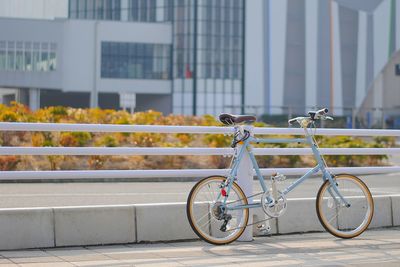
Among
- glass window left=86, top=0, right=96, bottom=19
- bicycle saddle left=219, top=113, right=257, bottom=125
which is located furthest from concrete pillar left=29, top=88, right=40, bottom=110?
bicycle saddle left=219, top=113, right=257, bottom=125

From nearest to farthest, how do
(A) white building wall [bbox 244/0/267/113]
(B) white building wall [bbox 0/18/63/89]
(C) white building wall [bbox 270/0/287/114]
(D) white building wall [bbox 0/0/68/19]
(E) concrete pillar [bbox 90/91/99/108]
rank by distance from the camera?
(E) concrete pillar [bbox 90/91/99/108]
(B) white building wall [bbox 0/18/63/89]
(C) white building wall [bbox 270/0/287/114]
(A) white building wall [bbox 244/0/267/113]
(D) white building wall [bbox 0/0/68/19]

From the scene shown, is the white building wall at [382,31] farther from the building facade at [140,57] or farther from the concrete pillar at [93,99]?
the concrete pillar at [93,99]

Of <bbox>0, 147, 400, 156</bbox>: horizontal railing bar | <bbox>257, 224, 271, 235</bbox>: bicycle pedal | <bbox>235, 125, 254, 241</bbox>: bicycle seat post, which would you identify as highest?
<bbox>0, 147, 400, 156</bbox>: horizontal railing bar

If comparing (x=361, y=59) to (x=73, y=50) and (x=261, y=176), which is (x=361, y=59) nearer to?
(x=73, y=50)

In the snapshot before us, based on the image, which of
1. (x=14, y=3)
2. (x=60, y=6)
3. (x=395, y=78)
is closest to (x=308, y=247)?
(x=395, y=78)

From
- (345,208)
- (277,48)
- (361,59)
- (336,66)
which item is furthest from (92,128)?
(361,59)

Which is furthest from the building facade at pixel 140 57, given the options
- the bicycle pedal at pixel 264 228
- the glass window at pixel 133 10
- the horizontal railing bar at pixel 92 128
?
the bicycle pedal at pixel 264 228

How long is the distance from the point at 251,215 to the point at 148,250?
1237 millimetres

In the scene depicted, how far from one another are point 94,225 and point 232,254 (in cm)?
146

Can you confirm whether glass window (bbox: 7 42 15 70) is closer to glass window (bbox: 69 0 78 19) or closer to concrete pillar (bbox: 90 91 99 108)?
concrete pillar (bbox: 90 91 99 108)

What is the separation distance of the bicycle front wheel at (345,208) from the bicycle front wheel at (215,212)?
3.16ft

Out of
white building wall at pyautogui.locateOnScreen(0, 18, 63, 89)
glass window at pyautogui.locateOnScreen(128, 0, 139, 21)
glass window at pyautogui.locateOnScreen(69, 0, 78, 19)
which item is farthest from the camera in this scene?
glass window at pyautogui.locateOnScreen(69, 0, 78, 19)

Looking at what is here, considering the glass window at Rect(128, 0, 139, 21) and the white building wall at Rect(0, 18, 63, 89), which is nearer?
the white building wall at Rect(0, 18, 63, 89)

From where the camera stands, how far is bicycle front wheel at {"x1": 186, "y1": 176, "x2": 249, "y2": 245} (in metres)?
8.14
